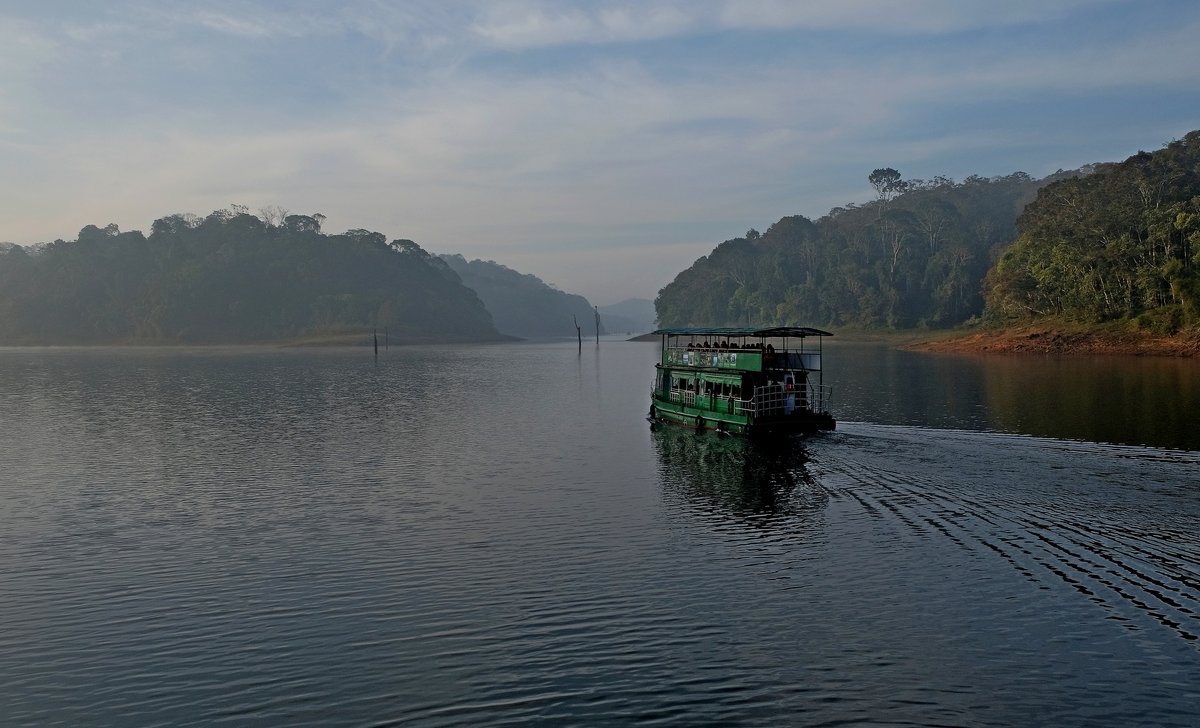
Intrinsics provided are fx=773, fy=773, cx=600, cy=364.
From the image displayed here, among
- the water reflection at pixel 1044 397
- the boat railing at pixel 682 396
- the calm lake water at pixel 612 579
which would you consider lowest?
the calm lake water at pixel 612 579

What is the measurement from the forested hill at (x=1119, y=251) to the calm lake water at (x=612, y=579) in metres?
73.6

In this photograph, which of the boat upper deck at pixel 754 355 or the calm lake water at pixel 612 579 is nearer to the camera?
the calm lake water at pixel 612 579

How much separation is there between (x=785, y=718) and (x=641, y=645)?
4196mm

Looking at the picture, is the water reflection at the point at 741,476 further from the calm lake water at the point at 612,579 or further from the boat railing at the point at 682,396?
the boat railing at the point at 682,396

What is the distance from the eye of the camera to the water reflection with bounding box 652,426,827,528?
3173 cm

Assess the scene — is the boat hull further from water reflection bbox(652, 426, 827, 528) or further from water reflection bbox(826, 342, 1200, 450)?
water reflection bbox(826, 342, 1200, 450)

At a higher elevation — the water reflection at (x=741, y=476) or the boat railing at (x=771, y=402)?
the boat railing at (x=771, y=402)

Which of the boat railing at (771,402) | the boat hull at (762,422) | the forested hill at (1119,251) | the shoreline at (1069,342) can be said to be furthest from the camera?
the forested hill at (1119,251)

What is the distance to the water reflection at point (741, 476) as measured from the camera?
31.7m

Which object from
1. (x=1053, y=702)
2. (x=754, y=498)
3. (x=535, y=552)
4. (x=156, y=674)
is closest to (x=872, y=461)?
(x=754, y=498)

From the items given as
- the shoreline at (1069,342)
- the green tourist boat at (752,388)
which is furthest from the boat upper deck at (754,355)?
the shoreline at (1069,342)

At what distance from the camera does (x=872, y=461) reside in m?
39.5

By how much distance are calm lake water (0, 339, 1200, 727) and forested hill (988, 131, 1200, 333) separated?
73599 mm

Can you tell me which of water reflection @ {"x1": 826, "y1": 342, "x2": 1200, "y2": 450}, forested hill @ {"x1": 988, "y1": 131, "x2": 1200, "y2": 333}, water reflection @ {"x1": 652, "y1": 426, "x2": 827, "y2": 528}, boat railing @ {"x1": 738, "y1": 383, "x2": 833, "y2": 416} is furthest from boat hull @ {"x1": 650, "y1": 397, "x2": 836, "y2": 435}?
forested hill @ {"x1": 988, "y1": 131, "x2": 1200, "y2": 333}
